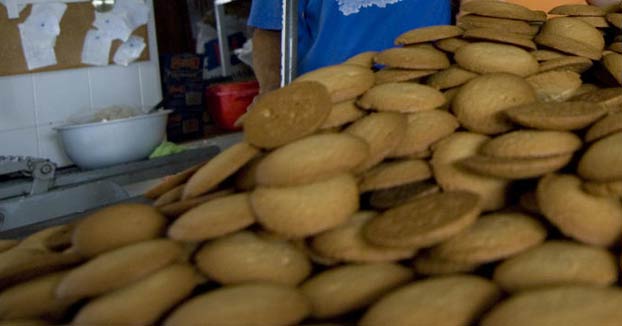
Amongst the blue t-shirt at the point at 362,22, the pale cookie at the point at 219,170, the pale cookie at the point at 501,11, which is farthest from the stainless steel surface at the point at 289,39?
the pale cookie at the point at 219,170

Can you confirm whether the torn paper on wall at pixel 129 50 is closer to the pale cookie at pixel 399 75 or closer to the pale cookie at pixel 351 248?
the pale cookie at pixel 399 75

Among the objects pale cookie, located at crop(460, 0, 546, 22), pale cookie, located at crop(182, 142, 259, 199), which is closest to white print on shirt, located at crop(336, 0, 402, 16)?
pale cookie, located at crop(460, 0, 546, 22)

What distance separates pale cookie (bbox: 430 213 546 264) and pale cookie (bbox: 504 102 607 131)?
13cm

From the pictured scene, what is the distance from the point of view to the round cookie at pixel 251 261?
62 centimetres

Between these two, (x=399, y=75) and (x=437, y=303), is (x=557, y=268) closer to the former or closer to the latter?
(x=437, y=303)

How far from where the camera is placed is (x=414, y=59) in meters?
0.89

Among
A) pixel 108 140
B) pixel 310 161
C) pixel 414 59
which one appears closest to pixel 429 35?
pixel 414 59

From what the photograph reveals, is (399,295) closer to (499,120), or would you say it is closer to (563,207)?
(563,207)

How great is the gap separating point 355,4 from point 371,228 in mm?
1187

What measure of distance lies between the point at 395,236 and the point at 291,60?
3.22 ft

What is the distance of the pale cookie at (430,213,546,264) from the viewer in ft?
2.00

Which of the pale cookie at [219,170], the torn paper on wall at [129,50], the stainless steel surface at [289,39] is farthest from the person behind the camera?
the torn paper on wall at [129,50]

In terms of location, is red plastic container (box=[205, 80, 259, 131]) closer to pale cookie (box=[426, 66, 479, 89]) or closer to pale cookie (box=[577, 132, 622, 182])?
pale cookie (box=[426, 66, 479, 89])

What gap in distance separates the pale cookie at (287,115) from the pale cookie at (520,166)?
210 millimetres
